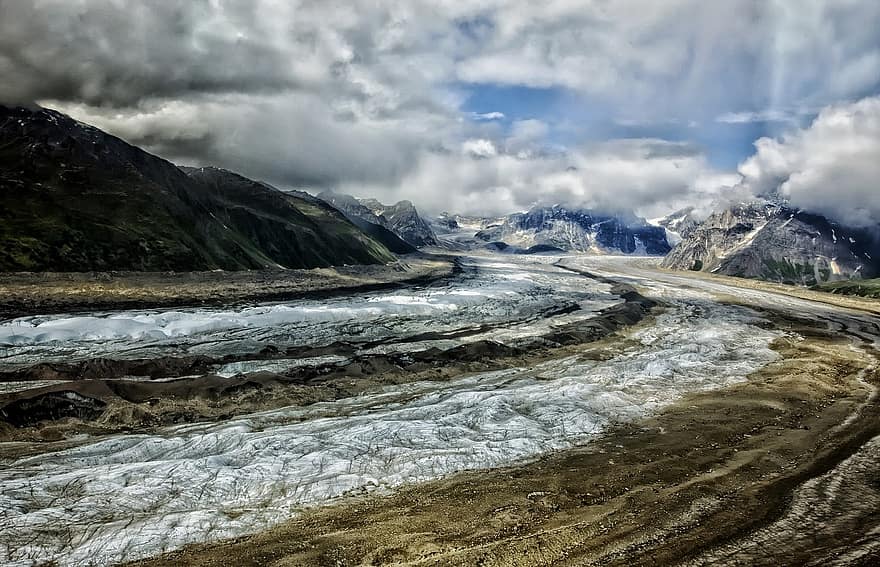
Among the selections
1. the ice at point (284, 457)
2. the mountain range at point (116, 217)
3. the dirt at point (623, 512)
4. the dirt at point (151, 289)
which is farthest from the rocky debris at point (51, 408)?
the mountain range at point (116, 217)

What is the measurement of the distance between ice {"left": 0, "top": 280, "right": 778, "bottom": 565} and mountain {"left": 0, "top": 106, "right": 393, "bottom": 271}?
86777 mm

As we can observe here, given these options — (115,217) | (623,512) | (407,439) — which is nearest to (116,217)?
(115,217)

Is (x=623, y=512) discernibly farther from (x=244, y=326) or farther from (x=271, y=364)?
(x=244, y=326)

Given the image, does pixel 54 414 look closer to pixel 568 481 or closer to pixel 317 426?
pixel 317 426

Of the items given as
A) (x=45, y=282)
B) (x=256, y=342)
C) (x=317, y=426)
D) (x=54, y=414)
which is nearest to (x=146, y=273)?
(x=45, y=282)

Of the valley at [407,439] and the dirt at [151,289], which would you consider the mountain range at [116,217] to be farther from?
the valley at [407,439]

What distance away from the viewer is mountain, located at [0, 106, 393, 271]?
100 meters

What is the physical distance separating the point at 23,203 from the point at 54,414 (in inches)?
4187

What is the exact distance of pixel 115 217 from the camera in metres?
116

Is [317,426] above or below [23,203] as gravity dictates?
below

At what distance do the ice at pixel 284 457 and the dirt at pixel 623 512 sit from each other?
1.60 meters

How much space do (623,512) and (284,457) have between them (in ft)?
49.9

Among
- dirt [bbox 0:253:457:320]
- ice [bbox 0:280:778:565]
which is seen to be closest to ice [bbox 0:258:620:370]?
dirt [bbox 0:253:457:320]

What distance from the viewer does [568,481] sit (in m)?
22.2
